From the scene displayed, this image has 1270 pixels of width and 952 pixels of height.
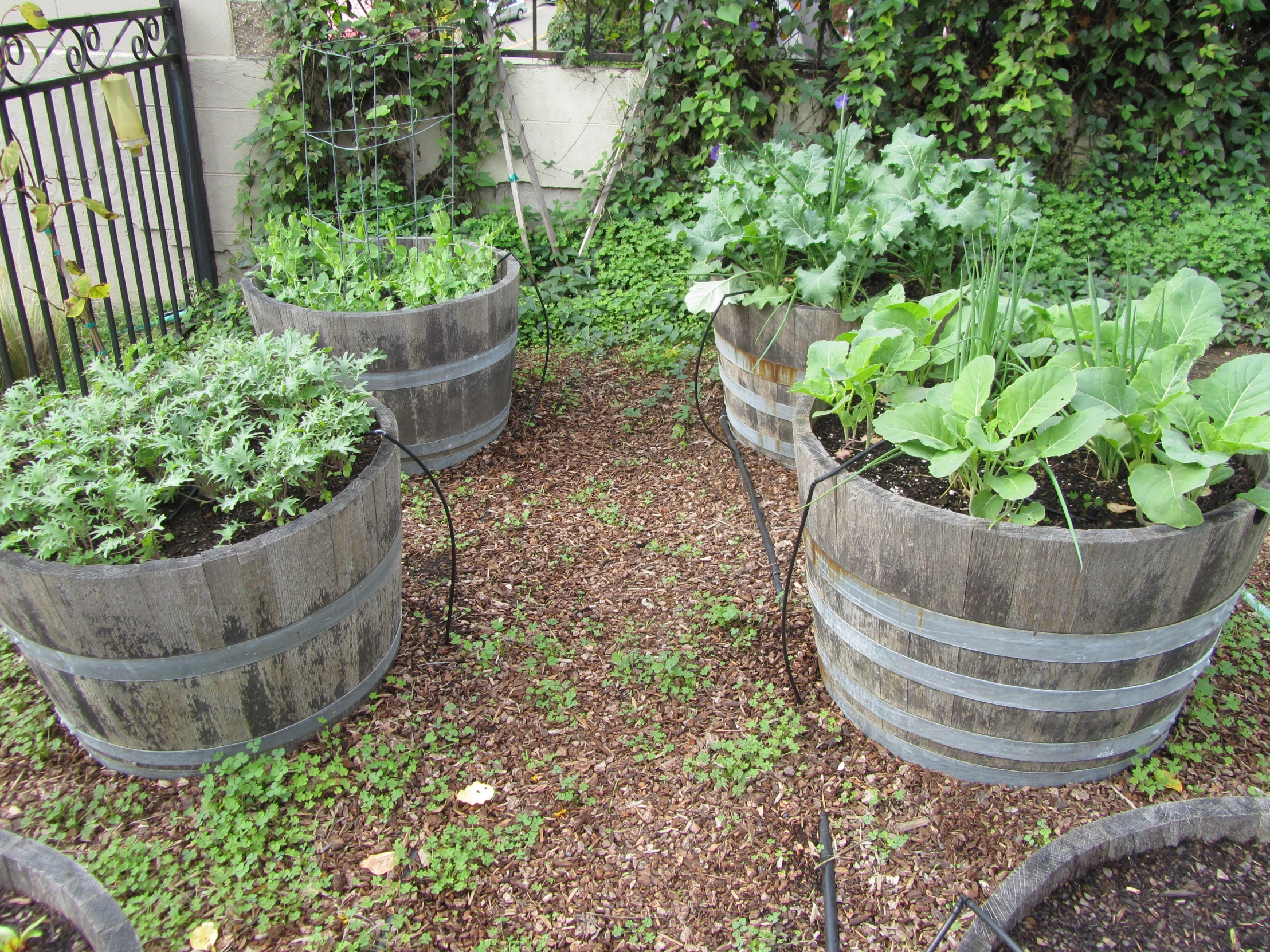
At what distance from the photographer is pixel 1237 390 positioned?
73.4 inches

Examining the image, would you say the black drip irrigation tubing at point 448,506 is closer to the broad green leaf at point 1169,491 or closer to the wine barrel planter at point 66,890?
the wine barrel planter at point 66,890

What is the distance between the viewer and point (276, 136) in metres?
4.95

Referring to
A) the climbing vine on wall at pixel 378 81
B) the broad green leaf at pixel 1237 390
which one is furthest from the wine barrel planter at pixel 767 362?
the climbing vine on wall at pixel 378 81

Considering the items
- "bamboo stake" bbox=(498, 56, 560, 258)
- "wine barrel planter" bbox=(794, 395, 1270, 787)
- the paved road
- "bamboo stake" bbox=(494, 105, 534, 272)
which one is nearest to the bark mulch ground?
"wine barrel planter" bbox=(794, 395, 1270, 787)

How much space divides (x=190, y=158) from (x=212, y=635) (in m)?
4.05

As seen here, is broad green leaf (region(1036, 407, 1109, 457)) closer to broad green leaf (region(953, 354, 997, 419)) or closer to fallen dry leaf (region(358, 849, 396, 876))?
broad green leaf (region(953, 354, 997, 419))

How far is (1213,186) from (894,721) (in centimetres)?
504

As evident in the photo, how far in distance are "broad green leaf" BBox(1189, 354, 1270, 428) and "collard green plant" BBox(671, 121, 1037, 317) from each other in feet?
4.48

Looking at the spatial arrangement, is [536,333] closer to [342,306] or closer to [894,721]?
[342,306]

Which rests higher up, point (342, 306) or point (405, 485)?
point (342, 306)

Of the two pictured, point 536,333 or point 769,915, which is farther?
point 536,333

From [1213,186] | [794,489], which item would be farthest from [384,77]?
[1213,186]

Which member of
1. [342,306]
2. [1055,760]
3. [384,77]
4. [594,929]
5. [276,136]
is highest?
[384,77]

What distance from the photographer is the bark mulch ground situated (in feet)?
6.15
